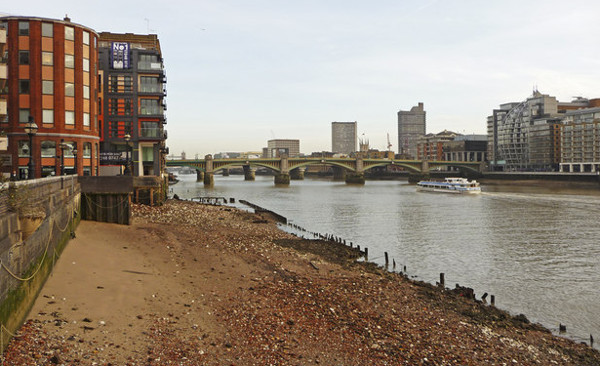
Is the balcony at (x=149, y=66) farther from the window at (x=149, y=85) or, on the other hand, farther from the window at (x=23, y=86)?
the window at (x=23, y=86)

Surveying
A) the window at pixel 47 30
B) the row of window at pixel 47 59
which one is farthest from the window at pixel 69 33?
the row of window at pixel 47 59

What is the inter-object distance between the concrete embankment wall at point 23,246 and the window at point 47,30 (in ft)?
91.7

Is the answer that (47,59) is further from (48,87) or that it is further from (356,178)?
(356,178)

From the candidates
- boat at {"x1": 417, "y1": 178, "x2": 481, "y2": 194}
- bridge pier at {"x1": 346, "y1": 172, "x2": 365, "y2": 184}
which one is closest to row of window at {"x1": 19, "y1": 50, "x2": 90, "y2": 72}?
boat at {"x1": 417, "y1": 178, "x2": 481, "y2": 194}

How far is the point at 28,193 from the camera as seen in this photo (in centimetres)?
1539

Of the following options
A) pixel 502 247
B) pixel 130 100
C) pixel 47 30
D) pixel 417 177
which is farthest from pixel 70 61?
pixel 417 177

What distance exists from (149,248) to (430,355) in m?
18.1

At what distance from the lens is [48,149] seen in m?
42.4

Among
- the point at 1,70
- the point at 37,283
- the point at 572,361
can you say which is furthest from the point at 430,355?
the point at 1,70

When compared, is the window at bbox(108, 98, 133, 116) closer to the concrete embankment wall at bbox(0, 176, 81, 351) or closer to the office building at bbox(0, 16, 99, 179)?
the office building at bbox(0, 16, 99, 179)

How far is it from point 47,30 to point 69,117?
8.02 m

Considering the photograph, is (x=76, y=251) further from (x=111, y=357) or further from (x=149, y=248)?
(x=111, y=357)

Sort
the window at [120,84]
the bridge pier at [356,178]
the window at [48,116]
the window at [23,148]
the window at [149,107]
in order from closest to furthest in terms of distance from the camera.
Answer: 1. the window at [48,116]
2. the window at [23,148]
3. the window at [120,84]
4. the window at [149,107]
5. the bridge pier at [356,178]

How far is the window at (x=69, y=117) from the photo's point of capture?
1684 inches
